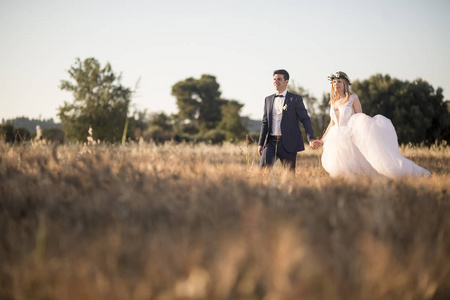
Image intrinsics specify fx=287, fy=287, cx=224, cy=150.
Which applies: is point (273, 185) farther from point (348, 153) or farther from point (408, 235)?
point (348, 153)

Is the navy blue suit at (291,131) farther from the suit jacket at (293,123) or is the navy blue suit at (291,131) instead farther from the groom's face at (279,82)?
the groom's face at (279,82)

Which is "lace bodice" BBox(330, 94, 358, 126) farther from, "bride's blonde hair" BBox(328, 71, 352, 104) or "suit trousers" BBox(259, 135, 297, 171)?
"suit trousers" BBox(259, 135, 297, 171)

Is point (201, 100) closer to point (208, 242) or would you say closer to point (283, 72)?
point (283, 72)

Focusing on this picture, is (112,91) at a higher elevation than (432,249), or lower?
higher

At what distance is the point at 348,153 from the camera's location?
545 cm

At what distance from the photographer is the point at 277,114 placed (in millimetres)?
6066

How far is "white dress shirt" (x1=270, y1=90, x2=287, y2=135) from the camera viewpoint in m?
5.99

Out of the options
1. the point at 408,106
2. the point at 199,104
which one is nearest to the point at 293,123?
the point at 408,106

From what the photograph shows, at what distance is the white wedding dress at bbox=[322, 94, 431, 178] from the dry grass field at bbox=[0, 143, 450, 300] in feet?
9.30

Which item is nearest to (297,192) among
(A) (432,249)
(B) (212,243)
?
(A) (432,249)

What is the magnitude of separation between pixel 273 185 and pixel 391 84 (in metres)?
40.6

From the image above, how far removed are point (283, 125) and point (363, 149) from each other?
1572 millimetres

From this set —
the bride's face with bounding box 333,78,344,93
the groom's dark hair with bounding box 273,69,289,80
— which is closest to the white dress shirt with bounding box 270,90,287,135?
the groom's dark hair with bounding box 273,69,289,80

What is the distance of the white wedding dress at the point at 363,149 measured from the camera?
5094 millimetres
